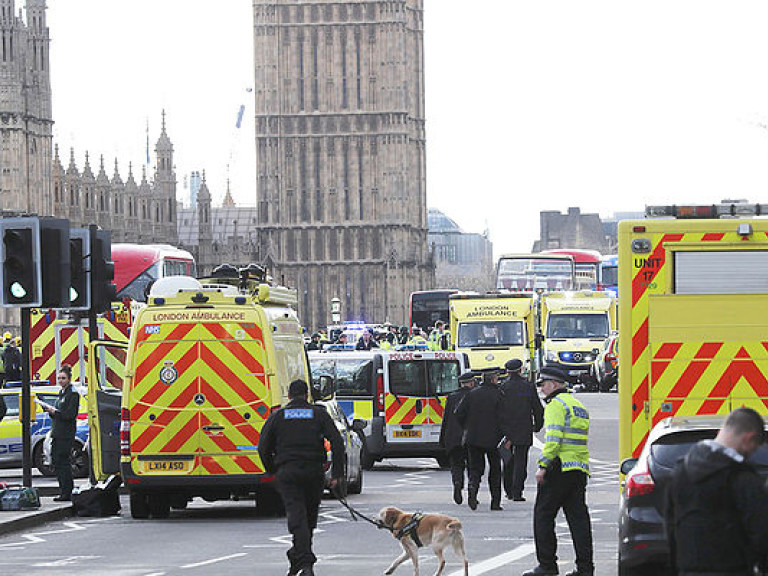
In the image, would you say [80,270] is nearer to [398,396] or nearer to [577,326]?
[398,396]

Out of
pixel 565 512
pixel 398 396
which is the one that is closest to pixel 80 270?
pixel 398 396

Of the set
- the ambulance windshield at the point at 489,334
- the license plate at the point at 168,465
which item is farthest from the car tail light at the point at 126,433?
the ambulance windshield at the point at 489,334

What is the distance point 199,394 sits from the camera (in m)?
17.5

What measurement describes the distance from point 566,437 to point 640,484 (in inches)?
86.8

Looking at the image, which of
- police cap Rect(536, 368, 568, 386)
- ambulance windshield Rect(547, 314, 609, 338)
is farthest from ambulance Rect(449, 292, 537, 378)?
police cap Rect(536, 368, 568, 386)

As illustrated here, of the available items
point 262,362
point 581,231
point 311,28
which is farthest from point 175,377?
point 581,231

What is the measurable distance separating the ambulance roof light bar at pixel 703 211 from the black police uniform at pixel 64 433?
24.1ft

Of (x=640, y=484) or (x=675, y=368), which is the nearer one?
(x=640, y=484)

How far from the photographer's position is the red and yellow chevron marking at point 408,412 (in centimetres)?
2502

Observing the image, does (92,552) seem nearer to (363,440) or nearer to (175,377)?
(175,377)

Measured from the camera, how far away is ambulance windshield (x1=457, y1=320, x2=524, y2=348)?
42.3 m

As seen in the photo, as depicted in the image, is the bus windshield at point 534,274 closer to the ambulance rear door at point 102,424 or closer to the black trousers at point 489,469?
the black trousers at point 489,469

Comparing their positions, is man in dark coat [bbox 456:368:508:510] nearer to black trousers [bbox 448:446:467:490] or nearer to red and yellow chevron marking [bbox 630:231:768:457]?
black trousers [bbox 448:446:467:490]

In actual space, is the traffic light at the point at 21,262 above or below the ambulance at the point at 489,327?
above
